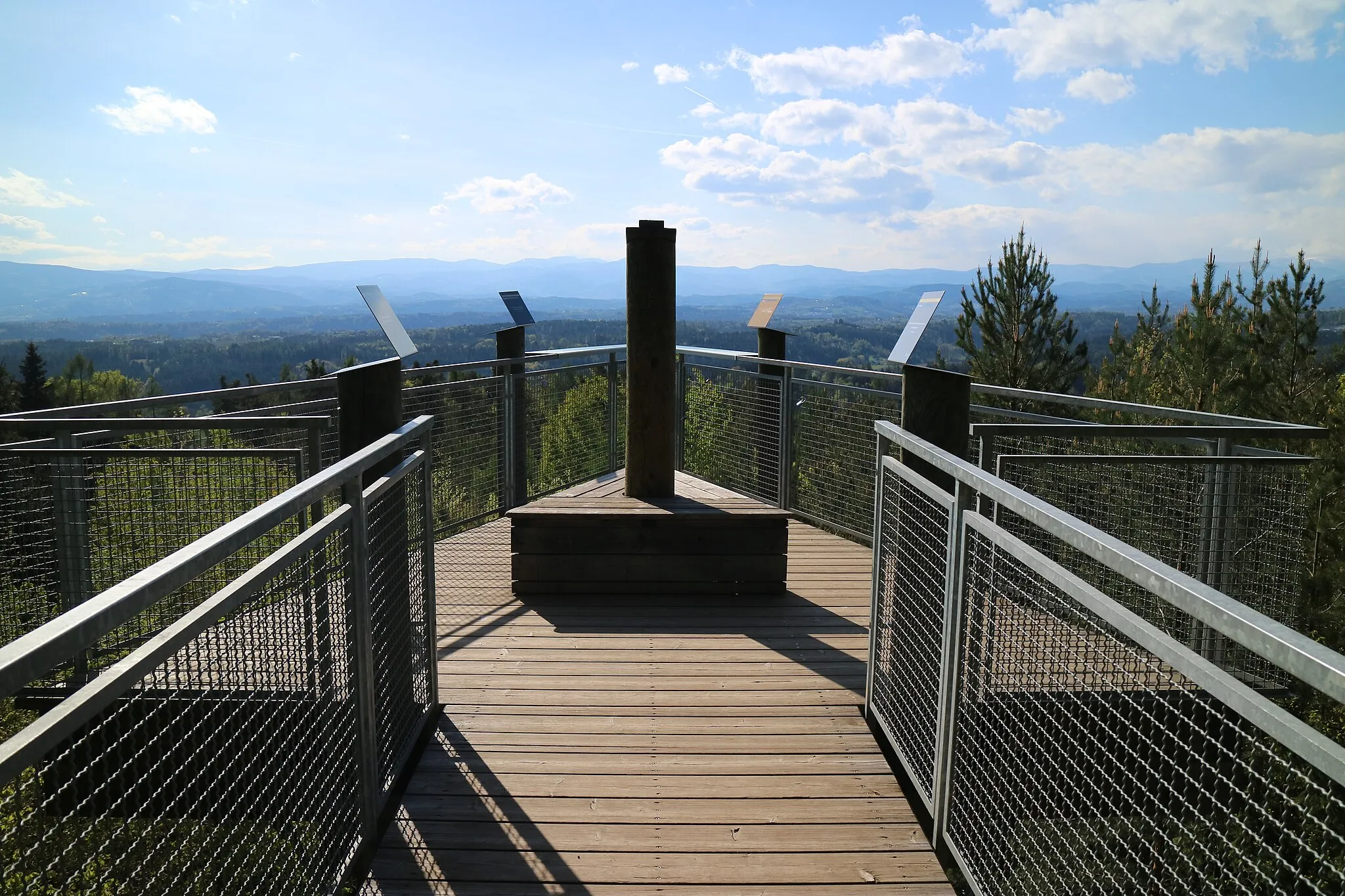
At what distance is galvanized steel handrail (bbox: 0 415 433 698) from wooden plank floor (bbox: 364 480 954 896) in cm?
135

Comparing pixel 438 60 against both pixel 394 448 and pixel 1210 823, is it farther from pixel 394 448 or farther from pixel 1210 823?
pixel 1210 823

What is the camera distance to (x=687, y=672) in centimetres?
435

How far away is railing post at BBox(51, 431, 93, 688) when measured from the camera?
405 cm

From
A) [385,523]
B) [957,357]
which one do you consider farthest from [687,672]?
[957,357]

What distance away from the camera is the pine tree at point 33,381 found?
4094 centimetres

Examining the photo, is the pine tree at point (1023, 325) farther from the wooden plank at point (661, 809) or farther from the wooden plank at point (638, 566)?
the wooden plank at point (661, 809)

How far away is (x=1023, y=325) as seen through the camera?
57.3 ft

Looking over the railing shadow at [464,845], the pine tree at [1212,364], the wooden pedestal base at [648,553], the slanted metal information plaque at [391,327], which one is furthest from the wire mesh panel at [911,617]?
the pine tree at [1212,364]

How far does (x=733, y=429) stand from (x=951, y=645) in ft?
18.0

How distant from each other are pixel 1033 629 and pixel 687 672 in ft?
7.47

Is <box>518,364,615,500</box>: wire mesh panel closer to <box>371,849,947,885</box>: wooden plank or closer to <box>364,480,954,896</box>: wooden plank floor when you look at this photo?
<box>364,480,954,896</box>: wooden plank floor

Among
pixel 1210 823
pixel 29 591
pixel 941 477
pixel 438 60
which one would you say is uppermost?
pixel 438 60

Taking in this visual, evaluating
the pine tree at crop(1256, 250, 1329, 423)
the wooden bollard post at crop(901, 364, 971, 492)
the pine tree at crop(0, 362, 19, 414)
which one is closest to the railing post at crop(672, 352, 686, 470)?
the wooden bollard post at crop(901, 364, 971, 492)

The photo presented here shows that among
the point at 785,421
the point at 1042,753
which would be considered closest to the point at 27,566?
the point at 1042,753
